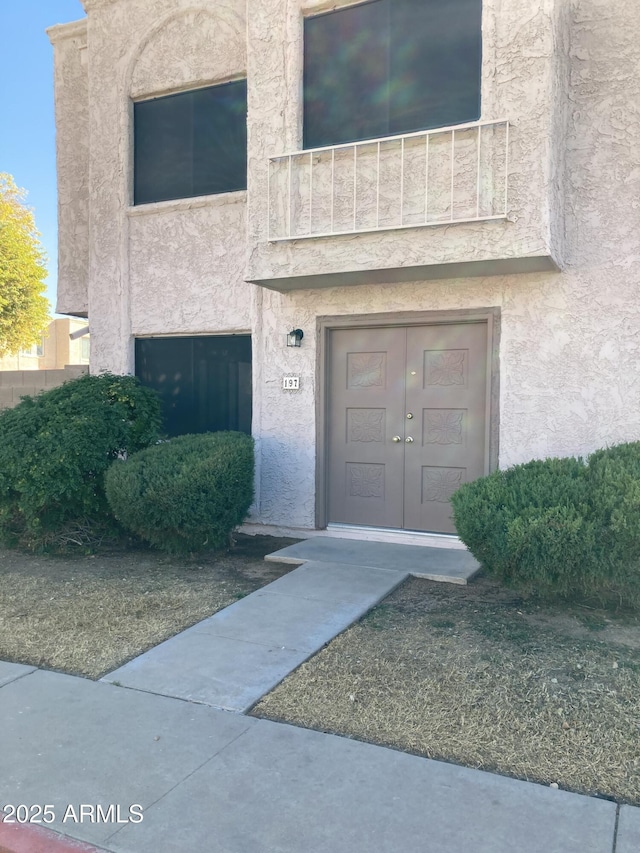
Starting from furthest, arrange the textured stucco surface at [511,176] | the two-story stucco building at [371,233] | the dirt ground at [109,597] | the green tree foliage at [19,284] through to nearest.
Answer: the green tree foliage at [19,284] → the two-story stucco building at [371,233] → the textured stucco surface at [511,176] → the dirt ground at [109,597]

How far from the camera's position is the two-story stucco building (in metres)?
6.48

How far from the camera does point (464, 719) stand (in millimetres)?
3678

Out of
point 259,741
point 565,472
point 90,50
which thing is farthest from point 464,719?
point 90,50

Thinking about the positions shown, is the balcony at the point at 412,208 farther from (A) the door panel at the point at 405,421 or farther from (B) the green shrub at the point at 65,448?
(B) the green shrub at the point at 65,448

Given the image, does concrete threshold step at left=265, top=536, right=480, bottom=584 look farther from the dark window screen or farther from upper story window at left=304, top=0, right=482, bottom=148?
upper story window at left=304, top=0, right=482, bottom=148

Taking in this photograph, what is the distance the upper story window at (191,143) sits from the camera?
28.1ft

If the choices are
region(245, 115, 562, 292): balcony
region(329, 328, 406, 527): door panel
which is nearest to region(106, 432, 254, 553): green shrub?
region(329, 328, 406, 527): door panel

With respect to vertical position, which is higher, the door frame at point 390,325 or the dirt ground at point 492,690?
the door frame at point 390,325

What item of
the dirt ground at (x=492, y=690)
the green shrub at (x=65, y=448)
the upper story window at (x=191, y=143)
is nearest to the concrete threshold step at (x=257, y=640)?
the dirt ground at (x=492, y=690)

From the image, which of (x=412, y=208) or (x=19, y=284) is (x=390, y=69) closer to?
(x=412, y=208)

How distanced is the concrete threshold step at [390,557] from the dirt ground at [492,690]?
0.86 metres

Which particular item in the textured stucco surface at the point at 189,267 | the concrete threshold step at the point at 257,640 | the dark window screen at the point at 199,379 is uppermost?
the textured stucco surface at the point at 189,267

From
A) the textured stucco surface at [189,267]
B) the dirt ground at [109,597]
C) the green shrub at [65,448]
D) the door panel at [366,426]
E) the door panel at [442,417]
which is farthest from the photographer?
the textured stucco surface at [189,267]

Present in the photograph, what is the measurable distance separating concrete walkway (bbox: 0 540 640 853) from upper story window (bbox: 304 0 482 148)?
5.26 m
